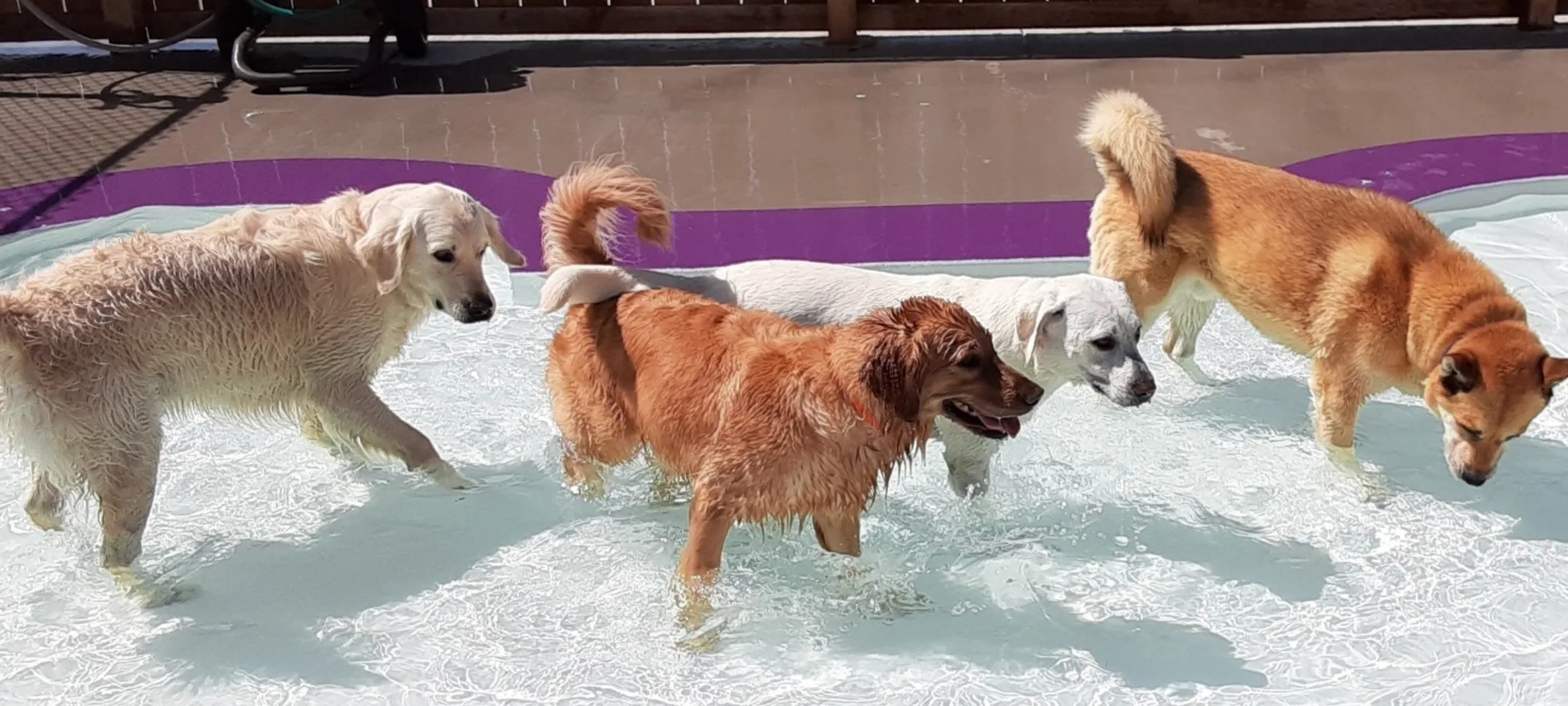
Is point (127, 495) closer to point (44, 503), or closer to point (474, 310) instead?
point (44, 503)

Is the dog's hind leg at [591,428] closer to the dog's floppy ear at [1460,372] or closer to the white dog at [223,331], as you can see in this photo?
the white dog at [223,331]

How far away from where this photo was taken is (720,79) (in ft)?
29.7

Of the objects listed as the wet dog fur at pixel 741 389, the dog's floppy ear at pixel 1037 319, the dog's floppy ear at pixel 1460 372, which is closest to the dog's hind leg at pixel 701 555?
A: the wet dog fur at pixel 741 389

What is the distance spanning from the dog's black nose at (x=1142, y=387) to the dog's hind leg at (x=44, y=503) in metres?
3.25

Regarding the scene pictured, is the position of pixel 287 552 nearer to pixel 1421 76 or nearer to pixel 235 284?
pixel 235 284

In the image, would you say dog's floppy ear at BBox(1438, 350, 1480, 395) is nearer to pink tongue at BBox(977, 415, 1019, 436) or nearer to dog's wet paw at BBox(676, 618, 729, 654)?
pink tongue at BBox(977, 415, 1019, 436)

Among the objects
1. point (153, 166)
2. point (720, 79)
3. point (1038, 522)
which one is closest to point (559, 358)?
point (1038, 522)

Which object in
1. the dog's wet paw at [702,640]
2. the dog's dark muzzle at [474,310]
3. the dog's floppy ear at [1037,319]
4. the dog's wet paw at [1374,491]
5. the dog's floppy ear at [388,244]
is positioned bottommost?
the dog's wet paw at [1374,491]

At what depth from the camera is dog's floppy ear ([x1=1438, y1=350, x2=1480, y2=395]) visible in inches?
153

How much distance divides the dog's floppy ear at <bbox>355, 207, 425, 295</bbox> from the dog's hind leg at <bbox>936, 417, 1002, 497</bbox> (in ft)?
5.72

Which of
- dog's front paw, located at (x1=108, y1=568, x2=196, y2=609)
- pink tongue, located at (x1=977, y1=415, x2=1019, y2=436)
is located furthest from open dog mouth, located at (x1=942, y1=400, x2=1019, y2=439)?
dog's front paw, located at (x1=108, y1=568, x2=196, y2=609)

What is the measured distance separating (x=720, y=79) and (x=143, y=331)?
5695 mm

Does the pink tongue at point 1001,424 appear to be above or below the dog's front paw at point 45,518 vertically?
above

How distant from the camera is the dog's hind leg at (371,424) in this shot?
14.2 ft
